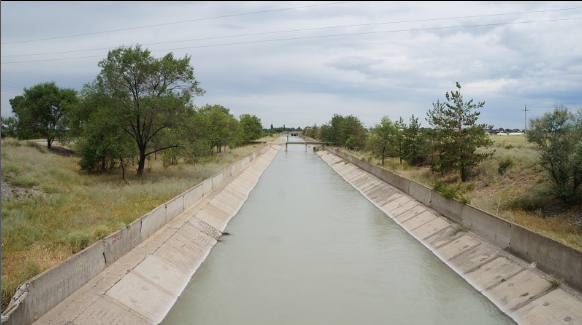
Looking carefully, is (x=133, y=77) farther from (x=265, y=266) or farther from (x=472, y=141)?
(x=472, y=141)

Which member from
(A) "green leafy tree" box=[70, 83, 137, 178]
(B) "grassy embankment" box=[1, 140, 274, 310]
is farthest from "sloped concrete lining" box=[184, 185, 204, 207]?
(A) "green leafy tree" box=[70, 83, 137, 178]

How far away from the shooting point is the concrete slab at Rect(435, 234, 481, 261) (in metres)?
18.4

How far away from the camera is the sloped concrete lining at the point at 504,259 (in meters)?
12.4

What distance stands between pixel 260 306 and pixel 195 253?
578 centimetres

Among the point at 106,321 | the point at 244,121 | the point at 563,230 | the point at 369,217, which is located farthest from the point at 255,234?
the point at 244,121

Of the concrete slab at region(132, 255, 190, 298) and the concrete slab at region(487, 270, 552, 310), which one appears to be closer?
the concrete slab at region(487, 270, 552, 310)

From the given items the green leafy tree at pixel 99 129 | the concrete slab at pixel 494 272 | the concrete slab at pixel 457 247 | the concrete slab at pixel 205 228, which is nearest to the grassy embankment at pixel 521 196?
the concrete slab at pixel 494 272

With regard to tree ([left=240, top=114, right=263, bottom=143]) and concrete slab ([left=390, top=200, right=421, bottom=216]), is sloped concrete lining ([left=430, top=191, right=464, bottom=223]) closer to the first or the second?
concrete slab ([left=390, top=200, right=421, bottom=216])

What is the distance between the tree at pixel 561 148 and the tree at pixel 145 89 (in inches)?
1001

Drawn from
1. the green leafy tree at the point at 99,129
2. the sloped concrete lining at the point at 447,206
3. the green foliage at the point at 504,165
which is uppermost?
the green leafy tree at the point at 99,129

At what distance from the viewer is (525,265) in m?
14.8

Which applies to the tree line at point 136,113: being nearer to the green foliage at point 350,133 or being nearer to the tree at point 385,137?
the tree at point 385,137

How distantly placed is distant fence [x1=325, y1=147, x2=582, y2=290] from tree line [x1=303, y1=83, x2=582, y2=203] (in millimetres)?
4461

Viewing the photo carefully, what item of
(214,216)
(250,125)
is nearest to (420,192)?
(214,216)
